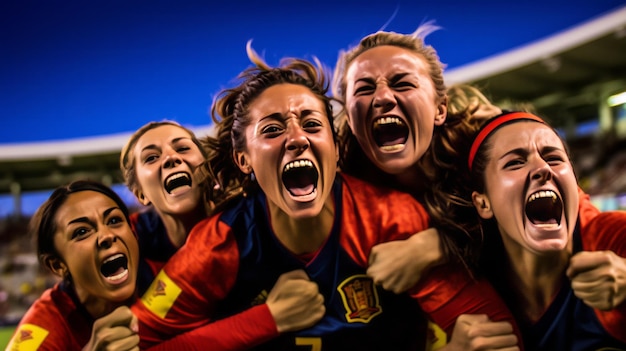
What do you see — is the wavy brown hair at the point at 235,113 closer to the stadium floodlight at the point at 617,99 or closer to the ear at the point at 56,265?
the ear at the point at 56,265

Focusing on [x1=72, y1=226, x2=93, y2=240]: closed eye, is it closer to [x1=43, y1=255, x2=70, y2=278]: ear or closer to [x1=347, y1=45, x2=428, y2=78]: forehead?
[x1=43, y1=255, x2=70, y2=278]: ear

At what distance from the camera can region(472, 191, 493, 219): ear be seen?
1.68m

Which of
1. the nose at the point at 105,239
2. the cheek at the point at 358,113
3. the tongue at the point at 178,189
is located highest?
the cheek at the point at 358,113

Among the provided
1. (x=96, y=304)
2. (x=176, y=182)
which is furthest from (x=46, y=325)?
(x=176, y=182)

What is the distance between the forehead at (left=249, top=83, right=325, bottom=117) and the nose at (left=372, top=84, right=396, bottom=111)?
183 mm

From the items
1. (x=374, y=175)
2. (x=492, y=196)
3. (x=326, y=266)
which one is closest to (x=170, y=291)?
(x=326, y=266)

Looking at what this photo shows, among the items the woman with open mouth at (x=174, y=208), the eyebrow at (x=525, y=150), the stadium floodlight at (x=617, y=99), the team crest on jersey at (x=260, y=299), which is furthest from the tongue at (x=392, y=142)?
the stadium floodlight at (x=617, y=99)

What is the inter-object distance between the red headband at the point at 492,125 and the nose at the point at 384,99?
1.03 ft

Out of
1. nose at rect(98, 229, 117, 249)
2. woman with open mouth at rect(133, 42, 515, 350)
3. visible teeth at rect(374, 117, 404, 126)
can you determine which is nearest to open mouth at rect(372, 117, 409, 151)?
visible teeth at rect(374, 117, 404, 126)

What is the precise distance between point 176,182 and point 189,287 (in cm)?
38

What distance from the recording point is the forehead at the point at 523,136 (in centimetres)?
162

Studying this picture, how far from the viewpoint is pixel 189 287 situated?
5.54 ft

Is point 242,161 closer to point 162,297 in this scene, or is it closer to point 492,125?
point 162,297

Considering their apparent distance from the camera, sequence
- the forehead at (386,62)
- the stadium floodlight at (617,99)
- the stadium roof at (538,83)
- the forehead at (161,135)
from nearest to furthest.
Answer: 1. the forehead at (386,62)
2. the forehead at (161,135)
3. the stadium roof at (538,83)
4. the stadium floodlight at (617,99)
